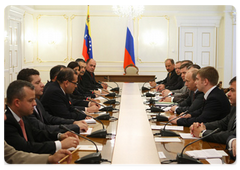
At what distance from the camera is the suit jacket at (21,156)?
2.18 m

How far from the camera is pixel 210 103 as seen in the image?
10.8 feet

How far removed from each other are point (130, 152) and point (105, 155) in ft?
0.61

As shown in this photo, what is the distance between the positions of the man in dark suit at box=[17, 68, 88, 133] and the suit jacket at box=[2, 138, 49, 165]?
72 centimetres

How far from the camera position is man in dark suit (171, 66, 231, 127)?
10.7ft

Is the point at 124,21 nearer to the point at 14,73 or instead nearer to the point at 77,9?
the point at 77,9

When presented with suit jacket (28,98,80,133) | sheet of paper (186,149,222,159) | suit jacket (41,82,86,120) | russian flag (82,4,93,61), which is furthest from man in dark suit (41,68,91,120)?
russian flag (82,4,93,61)

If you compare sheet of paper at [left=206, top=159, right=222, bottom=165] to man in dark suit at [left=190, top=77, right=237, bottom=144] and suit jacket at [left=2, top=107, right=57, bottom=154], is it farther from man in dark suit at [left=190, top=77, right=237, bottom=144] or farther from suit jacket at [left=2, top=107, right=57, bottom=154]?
suit jacket at [left=2, top=107, right=57, bottom=154]

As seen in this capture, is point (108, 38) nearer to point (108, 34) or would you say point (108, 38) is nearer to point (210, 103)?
point (108, 34)

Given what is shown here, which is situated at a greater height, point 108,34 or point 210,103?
point 108,34

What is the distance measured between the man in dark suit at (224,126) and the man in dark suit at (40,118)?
976mm

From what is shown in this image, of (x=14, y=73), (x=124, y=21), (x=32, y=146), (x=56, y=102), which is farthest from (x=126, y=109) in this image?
(x=124, y=21)

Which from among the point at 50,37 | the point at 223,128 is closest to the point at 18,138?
the point at 223,128

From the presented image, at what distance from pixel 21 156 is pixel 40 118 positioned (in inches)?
38.6

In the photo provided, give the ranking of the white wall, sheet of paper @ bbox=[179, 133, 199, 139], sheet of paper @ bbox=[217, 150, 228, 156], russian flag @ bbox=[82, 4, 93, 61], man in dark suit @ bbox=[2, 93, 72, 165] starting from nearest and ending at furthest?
man in dark suit @ bbox=[2, 93, 72, 165], sheet of paper @ bbox=[217, 150, 228, 156], sheet of paper @ bbox=[179, 133, 199, 139], russian flag @ bbox=[82, 4, 93, 61], the white wall
